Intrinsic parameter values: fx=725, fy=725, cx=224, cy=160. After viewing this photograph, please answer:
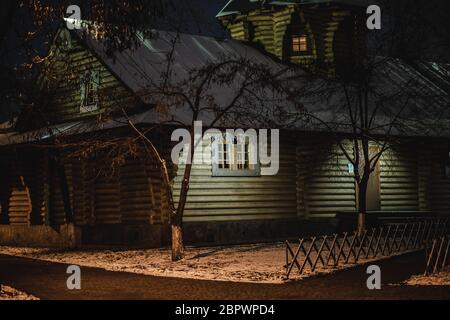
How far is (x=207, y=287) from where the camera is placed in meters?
13.7

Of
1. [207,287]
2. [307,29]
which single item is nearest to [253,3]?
[307,29]

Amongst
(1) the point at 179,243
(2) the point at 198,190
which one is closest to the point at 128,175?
(2) the point at 198,190

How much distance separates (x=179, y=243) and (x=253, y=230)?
6800 mm

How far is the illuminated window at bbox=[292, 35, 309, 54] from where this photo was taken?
104ft

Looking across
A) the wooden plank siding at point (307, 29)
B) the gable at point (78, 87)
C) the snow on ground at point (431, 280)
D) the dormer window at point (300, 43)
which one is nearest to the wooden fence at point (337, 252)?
the snow on ground at point (431, 280)

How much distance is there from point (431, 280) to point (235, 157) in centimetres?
1221

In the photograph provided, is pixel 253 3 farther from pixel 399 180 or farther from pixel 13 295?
pixel 13 295

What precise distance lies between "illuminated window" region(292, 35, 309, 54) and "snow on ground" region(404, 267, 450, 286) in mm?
18278

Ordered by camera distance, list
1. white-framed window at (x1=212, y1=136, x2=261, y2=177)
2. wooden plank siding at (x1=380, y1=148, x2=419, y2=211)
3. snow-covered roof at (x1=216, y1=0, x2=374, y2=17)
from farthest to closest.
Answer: snow-covered roof at (x1=216, y1=0, x2=374, y2=17) → wooden plank siding at (x1=380, y1=148, x2=419, y2=211) → white-framed window at (x1=212, y1=136, x2=261, y2=177)

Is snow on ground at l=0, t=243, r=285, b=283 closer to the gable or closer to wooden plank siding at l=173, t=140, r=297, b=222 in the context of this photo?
wooden plank siding at l=173, t=140, r=297, b=222

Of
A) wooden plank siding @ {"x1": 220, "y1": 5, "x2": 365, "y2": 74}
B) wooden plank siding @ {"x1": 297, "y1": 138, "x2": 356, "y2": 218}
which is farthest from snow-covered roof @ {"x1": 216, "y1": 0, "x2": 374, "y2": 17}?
wooden plank siding @ {"x1": 297, "y1": 138, "x2": 356, "y2": 218}

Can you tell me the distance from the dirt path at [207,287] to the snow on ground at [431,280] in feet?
1.22

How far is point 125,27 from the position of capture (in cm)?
1404
